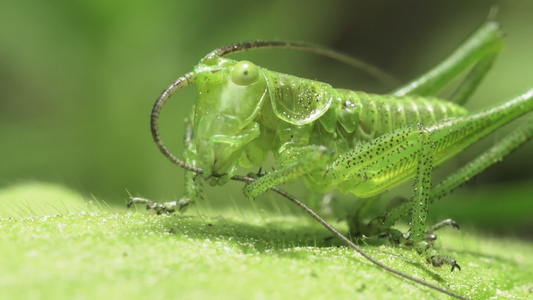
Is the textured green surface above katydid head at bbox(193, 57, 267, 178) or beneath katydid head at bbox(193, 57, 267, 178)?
beneath

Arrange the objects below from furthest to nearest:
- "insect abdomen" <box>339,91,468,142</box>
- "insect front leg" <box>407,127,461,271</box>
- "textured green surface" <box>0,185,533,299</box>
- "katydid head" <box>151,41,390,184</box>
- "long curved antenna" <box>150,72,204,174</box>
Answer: "insect abdomen" <box>339,91,468,142</box> < "insect front leg" <box>407,127,461,271</box> < "katydid head" <box>151,41,390,184</box> < "long curved antenna" <box>150,72,204,174</box> < "textured green surface" <box>0,185,533,299</box>

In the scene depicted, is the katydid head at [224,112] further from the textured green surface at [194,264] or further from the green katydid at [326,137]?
the textured green surface at [194,264]

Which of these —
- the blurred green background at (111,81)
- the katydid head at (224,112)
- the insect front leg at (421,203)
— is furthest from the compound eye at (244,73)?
the blurred green background at (111,81)

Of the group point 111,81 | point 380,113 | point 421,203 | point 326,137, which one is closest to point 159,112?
point 326,137

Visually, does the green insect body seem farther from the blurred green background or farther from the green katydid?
the blurred green background

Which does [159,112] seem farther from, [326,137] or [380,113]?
[380,113]

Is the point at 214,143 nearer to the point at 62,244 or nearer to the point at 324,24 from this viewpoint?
the point at 62,244

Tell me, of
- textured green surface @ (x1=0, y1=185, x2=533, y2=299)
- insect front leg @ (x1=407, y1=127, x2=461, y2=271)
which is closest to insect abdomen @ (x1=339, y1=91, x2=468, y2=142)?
insect front leg @ (x1=407, y1=127, x2=461, y2=271)

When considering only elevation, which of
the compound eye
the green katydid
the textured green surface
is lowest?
the textured green surface
